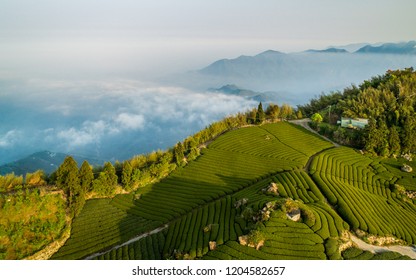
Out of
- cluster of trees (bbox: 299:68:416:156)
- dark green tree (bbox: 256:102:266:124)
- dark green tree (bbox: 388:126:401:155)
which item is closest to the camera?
dark green tree (bbox: 388:126:401:155)

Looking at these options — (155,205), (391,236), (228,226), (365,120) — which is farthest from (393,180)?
(155,205)

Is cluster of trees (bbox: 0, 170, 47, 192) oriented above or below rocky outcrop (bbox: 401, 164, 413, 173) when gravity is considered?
above

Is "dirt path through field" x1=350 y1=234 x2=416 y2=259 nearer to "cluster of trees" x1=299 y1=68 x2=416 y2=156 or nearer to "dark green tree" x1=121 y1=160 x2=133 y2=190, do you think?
"cluster of trees" x1=299 y1=68 x2=416 y2=156

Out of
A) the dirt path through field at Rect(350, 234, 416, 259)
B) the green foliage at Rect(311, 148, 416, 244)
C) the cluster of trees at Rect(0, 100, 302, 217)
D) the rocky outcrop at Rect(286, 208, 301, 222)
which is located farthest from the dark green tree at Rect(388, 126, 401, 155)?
the cluster of trees at Rect(0, 100, 302, 217)

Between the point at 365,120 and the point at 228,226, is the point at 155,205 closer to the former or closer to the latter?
the point at 228,226

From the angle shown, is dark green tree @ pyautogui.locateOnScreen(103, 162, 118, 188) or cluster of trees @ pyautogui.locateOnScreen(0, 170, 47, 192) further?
dark green tree @ pyautogui.locateOnScreen(103, 162, 118, 188)

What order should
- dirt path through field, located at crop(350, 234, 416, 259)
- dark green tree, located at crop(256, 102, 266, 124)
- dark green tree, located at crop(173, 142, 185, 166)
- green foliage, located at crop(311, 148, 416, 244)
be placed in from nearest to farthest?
dirt path through field, located at crop(350, 234, 416, 259) < green foliage, located at crop(311, 148, 416, 244) < dark green tree, located at crop(173, 142, 185, 166) < dark green tree, located at crop(256, 102, 266, 124)

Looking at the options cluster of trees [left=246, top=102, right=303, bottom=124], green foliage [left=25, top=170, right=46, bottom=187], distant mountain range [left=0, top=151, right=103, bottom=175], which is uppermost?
cluster of trees [left=246, top=102, right=303, bottom=124]

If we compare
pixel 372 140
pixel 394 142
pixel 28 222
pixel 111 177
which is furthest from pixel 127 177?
pixel 394 142
